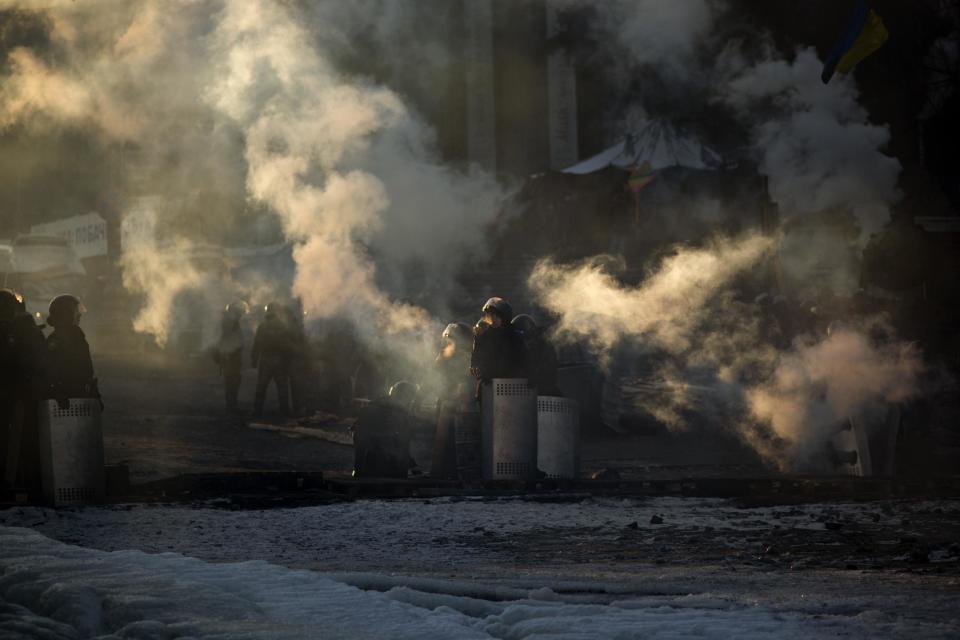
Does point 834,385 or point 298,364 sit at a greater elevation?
point 298,364

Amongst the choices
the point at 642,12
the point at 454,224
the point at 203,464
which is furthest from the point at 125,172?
the point at 203,464

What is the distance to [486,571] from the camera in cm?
701

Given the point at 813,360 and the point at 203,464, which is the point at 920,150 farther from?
the point at 203,464

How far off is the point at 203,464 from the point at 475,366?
3493mm

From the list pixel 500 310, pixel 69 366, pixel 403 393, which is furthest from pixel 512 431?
pixel 69 366

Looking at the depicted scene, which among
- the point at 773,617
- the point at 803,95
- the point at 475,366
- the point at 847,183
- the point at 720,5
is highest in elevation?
the point at 720,5

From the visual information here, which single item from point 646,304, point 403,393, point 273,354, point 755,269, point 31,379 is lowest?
point 403,393

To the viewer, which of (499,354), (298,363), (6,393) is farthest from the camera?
(298,363)

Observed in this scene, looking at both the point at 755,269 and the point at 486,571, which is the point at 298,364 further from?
the point at 486,571

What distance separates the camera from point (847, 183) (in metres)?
23.2

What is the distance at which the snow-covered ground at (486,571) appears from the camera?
5164 mm

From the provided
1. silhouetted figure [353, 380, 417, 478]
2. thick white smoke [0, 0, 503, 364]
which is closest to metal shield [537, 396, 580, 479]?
silhouetted figure [353, 380, 417, 478]

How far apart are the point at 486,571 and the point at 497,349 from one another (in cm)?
526

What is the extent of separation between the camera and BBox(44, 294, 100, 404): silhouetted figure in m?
10.8
